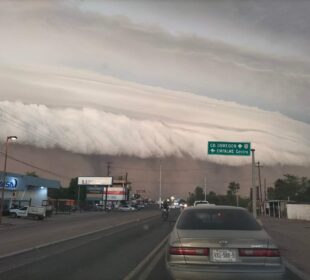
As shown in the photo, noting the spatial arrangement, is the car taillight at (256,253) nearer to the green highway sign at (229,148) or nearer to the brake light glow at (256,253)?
the brake light glow at (256,253)

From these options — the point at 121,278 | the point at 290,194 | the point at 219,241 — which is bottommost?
the point at 121,278

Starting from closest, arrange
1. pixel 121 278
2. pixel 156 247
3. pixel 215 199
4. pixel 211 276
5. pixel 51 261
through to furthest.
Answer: pixel 211 276 < pixel 121 278 < pixel 51 261 < pixel 156 247 < pixel 215 199

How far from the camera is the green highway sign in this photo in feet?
129

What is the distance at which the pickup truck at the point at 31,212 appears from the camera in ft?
181

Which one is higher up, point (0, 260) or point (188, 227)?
point (188, 227)

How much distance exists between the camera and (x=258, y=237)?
8.50m

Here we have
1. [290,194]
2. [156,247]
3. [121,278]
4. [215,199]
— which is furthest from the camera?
[215,199]

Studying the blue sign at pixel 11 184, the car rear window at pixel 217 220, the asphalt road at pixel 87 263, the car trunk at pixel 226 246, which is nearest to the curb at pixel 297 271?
the asphalt road at pixel 87 263

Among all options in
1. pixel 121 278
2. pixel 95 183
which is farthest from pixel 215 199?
pixel 121 278

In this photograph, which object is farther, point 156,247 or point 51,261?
point 156,247

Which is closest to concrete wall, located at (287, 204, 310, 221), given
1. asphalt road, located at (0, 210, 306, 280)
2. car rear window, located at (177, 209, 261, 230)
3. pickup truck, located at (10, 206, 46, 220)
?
pickup truck, located at (10, 206, 46, 220)

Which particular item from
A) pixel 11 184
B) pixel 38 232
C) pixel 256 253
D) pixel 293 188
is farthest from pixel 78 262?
pixel 293 188

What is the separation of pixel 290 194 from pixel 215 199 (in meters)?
23.6

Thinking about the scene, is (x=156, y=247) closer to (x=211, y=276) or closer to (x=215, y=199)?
(x=211, y=276)
